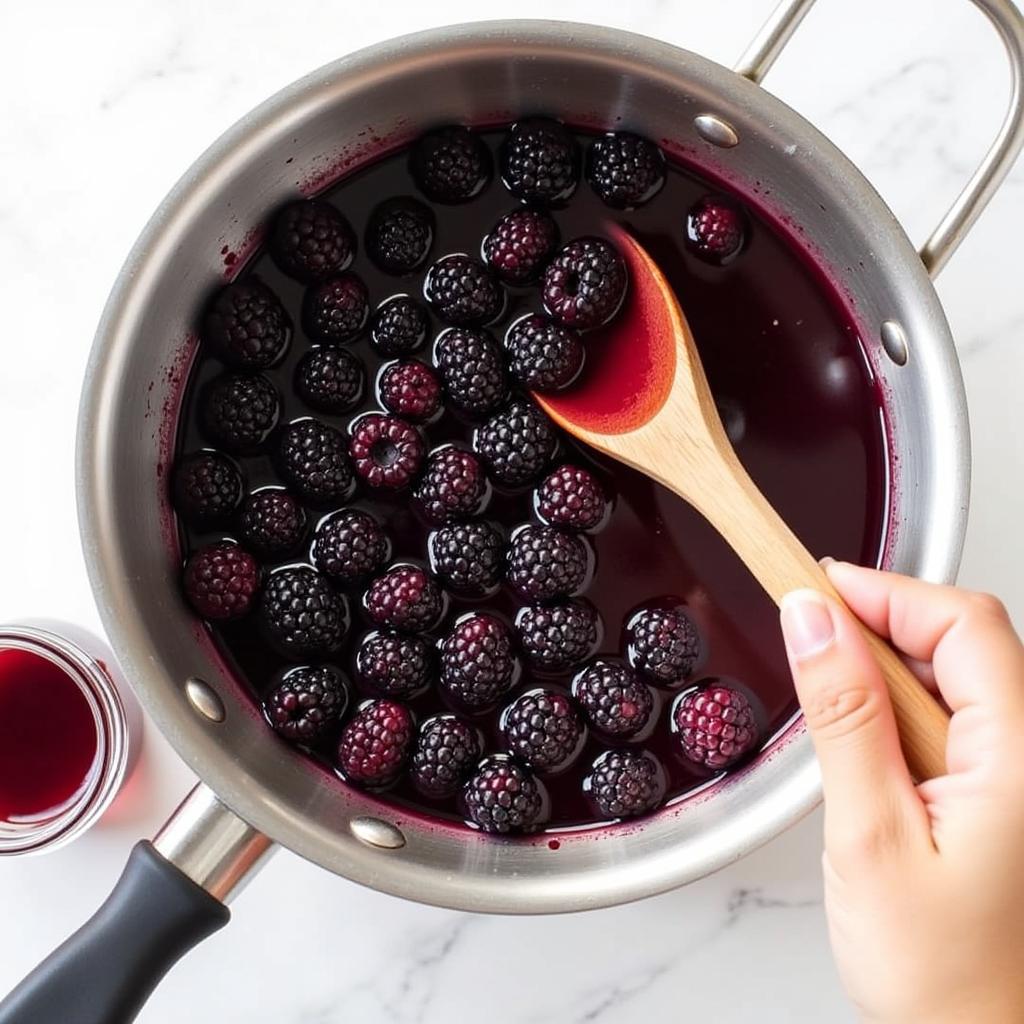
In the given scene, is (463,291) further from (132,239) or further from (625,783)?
(625,783)

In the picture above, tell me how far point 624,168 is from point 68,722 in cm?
73

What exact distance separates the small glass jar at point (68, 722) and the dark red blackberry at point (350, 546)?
0.23 m

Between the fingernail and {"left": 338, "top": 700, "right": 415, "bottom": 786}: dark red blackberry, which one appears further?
{"left": 338, "top": 700, "right": 415, "bottom": 786}: dark red blackberry

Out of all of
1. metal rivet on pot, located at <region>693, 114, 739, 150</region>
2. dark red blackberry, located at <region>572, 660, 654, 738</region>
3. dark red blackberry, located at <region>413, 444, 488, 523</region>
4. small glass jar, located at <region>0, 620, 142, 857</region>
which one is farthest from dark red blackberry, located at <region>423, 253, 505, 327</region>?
small glass jar, located at <region>0, 620, 142, 857</region>

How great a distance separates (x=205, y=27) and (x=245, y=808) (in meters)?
0.73

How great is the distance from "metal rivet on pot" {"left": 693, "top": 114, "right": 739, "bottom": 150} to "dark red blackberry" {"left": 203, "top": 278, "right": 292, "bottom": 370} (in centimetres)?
40

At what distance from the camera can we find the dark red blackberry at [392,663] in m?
1.05

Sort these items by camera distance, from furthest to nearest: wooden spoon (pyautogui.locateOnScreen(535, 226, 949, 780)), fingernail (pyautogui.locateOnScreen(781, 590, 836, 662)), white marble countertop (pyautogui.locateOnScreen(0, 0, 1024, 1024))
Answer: white marble countertop (pyautogui.locateOnScreen(0, 0, 1024, 1024))
wooden spoon (pyautogui.locateOnScreen(535, 226, 949, 780))
fingernail (pyautogui.locateOnScreen(781, 590, 836, 662))

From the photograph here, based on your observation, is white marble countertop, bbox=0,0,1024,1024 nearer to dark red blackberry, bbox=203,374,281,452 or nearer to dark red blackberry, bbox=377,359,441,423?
dark red blackberry, bbox=203,374,281,452

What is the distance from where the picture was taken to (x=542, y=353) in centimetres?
103

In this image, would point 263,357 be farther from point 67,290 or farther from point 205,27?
point 205,27

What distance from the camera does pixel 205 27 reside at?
1141 mm

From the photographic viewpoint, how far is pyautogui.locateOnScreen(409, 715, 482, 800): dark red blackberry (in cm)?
105

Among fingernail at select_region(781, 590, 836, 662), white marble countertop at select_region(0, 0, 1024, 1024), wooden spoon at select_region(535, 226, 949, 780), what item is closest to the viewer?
fingernail at select_region(781, 590, 836, 662)
